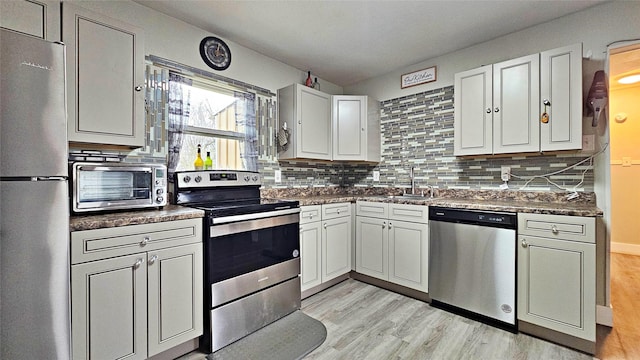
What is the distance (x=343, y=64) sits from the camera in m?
3.17

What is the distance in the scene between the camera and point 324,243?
2703 millimetres

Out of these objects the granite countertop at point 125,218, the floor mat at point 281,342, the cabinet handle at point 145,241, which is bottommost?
the floor mat at point 281,342

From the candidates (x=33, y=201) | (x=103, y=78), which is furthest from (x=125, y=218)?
(x=103, y=78)

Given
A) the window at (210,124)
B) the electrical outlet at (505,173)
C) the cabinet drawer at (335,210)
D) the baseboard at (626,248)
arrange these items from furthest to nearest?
the baseboard at (626,248) → the cabinet drawer at (335,210) → the electrical outlet at (505,173) → the window at (210,124)

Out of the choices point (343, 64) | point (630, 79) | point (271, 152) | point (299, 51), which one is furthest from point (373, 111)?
point (630, 79)

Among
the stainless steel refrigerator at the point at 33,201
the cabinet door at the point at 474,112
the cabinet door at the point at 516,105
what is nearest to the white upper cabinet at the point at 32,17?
the stainless steel refrigerator at the point at 33,201

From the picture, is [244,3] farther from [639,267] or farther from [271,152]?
[639,267]

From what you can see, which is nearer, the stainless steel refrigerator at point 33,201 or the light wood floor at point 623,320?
the stainless steel refrigerator at point 33,201

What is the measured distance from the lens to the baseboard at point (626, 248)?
3.77 metres

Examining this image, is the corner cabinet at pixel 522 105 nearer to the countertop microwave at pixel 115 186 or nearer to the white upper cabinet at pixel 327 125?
Answer: the white upper cabinet at pixel 327 125

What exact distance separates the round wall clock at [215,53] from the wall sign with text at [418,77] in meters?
1.94

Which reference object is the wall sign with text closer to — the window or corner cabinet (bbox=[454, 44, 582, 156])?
corner cabinet (bbox=[454, 44, 582, 156])

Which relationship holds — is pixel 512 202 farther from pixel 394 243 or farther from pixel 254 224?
pixel 254 224

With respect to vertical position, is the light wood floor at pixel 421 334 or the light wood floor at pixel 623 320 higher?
the light wood floor at pixel 623 320
